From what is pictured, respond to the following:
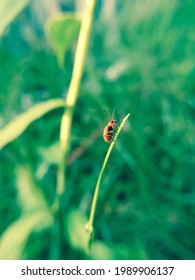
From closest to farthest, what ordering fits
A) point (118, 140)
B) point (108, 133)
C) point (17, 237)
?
point (108, 133) < point (17, 237) < point (118, 140)

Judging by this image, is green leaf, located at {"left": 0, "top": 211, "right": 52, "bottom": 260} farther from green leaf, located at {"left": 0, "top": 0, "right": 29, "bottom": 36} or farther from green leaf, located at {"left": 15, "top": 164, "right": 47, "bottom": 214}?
green leaf, located at {"left": 0, "top": 0, "right": 29, "bottom": 36}

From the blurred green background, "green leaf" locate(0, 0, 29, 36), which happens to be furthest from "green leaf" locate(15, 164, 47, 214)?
"green leaf" locate(0, 0, 29, 36)

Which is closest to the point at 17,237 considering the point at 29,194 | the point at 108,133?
the point at 29,194

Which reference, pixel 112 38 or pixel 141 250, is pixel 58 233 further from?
pixel 112 38

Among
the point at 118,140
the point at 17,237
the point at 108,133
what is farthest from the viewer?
the point at 118,140

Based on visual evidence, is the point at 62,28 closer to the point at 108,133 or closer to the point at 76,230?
the point at 108,133

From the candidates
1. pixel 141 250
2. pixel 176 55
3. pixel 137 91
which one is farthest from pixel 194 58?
pixel 141 250
